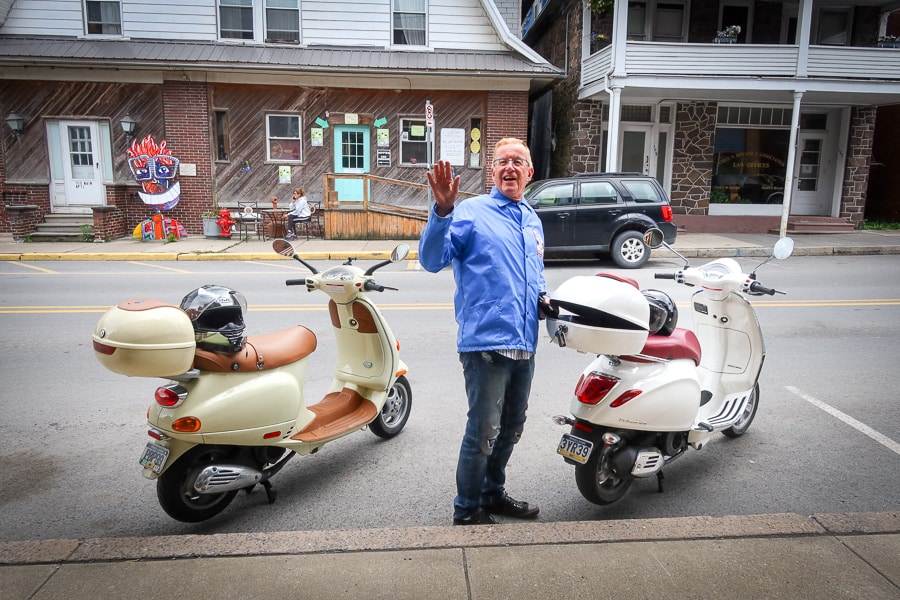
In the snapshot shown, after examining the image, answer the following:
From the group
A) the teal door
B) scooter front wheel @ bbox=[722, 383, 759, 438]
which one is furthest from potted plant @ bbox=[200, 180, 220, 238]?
scooter front wheel @ bbox=[722, 383, 759, 438]

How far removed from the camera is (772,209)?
18578mm

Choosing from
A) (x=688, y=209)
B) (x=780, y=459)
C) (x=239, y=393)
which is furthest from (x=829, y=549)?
(x=688, y=209)

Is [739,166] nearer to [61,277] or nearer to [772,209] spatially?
[772,209]

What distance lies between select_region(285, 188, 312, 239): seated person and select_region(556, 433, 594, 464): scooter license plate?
13585 mm

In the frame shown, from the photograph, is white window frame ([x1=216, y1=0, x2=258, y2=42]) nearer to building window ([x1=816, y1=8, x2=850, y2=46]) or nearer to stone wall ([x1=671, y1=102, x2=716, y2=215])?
stone wall ([x1=671, y1=102, x2=716, y2=215])

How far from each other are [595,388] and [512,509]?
2.48 feet

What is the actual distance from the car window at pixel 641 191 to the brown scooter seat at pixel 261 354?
9.84 m

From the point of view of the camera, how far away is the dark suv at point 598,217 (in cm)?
1213

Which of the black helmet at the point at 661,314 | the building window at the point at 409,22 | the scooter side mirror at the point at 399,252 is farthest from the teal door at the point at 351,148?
the black helmet at the point at 661,314

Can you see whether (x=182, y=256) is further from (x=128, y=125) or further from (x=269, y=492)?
(x=269, y=492)

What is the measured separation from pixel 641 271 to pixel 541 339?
5.66m

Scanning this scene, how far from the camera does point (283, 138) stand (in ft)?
57.6

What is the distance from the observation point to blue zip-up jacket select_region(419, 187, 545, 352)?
2.87m

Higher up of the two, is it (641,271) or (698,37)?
(698,37)
